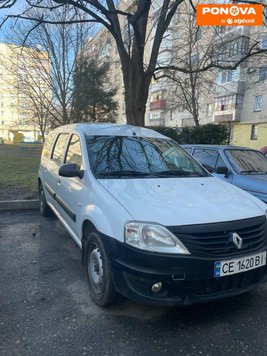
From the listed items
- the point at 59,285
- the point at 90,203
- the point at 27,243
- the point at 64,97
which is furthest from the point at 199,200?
the point at 64,97

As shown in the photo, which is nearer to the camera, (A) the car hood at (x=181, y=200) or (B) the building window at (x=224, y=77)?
(A) the car hood at (x=181, y=200)

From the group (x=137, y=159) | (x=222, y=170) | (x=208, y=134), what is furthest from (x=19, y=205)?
(x=208, y=134)

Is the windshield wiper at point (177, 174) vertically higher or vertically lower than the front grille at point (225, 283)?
higher

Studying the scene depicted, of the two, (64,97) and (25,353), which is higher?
(64,97)

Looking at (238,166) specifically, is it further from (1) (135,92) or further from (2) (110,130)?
(1) (135,92)

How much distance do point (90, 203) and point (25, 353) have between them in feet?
4.81

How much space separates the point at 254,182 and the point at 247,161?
3.00 ft

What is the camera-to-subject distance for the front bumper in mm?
2529

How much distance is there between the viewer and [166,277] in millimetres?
2535

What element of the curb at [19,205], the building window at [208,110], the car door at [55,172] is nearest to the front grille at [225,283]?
the car door at [55,172]

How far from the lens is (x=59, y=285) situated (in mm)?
3504

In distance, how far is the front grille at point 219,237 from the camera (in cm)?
257

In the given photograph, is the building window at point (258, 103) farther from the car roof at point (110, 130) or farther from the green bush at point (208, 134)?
the car roof at point (110, 130)

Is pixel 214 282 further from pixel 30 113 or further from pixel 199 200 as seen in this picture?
pixel 30 113
